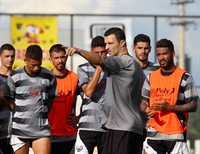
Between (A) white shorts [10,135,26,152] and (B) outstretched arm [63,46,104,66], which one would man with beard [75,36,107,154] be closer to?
(A) white shorts [10,135,26,152]

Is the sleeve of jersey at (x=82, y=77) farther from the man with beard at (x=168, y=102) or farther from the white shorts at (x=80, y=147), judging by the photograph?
the man with beard at (x=168, y=102)

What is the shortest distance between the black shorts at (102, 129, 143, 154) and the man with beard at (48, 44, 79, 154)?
106 inches

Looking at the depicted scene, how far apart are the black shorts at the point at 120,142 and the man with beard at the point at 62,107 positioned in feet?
8.87

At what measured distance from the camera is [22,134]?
10891 mm

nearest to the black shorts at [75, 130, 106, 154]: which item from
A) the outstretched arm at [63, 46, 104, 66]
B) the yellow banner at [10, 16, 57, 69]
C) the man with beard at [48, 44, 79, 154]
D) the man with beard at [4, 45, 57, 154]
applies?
the man with beard at [48, 44, 79, 154]

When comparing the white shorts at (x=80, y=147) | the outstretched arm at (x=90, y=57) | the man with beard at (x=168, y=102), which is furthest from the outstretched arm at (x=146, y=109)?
the outstretched arm at (x=90, y=57)

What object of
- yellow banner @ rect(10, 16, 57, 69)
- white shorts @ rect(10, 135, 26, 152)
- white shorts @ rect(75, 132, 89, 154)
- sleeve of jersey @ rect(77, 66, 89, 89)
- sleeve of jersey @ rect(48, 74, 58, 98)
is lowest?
white shorts @ rect(75, 132, 89, 154)

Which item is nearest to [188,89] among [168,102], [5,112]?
[168,102]

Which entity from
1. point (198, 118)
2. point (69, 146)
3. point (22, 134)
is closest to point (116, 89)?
point (22, 134)

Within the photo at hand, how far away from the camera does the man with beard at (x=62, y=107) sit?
11797mm

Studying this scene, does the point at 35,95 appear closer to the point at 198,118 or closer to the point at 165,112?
the point at 165,112

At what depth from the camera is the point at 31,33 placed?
22984mm

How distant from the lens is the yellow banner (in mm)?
22484

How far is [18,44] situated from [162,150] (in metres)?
12.6
